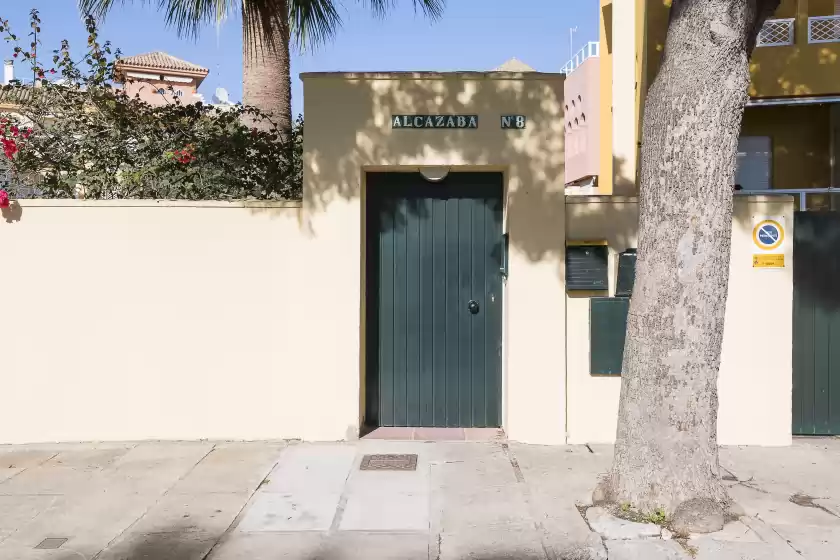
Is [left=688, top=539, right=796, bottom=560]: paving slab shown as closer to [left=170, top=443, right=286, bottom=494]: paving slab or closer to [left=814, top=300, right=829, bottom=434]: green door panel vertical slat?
[left=170, top=443, right=286, bottom=494]: paving slab

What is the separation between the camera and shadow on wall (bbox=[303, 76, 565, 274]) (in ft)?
23.4

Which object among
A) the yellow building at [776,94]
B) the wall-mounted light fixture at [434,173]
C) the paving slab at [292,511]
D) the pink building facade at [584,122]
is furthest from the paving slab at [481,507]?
the pink building facade at [584,122]

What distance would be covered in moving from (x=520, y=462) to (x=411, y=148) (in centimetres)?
284

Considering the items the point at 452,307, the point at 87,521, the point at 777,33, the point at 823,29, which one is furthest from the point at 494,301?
the point at 823,29

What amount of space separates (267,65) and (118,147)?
281 cm

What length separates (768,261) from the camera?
279 inches

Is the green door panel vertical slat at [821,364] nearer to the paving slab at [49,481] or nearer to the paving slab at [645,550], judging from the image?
the paving slab at [645,550]

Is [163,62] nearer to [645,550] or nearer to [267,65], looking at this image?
[267,65]

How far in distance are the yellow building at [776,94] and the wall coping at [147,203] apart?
6.98m

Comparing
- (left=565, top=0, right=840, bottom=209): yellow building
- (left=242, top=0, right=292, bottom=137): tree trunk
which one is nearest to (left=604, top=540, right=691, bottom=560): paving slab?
(left=242, top=0, right=292, bottom=137): tree trunk

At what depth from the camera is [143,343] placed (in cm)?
725

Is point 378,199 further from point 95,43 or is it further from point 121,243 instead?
point 95,43

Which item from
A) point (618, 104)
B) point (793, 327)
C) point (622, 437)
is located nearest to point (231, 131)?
point (622, 437)

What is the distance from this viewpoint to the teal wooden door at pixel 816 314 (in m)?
7.30
